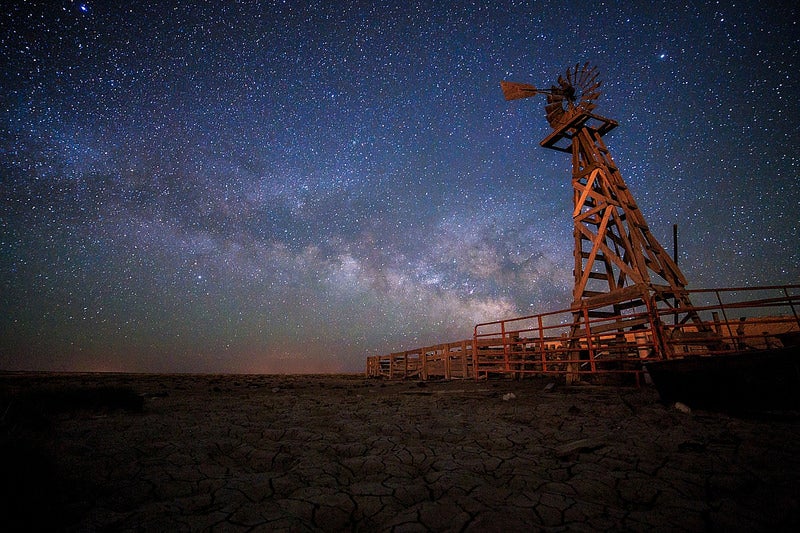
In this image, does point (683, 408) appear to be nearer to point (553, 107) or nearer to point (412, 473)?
point (412, 473)

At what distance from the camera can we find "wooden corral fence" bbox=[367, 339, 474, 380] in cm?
1291

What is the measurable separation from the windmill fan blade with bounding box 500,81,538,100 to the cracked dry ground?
441 inches

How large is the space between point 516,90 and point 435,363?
1167 centimetres

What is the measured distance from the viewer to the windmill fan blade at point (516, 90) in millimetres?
12039

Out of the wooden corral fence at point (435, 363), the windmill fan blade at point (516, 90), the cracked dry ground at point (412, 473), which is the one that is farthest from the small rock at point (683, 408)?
the windmill fan blade at point (516, 90)

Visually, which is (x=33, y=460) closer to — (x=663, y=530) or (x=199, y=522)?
(x=199, y=522)

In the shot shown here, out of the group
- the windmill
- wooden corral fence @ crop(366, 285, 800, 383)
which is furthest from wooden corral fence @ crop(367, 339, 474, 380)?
the windmill

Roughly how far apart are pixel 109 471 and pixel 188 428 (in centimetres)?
167

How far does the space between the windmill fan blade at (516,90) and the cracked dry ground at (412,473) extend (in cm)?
1120

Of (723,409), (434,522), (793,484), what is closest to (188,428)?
(434,522)

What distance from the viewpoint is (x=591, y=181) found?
9680 mm

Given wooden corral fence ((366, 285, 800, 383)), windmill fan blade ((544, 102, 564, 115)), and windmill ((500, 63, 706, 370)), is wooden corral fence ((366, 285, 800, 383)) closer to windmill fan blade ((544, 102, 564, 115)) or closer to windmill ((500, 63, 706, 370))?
windmill ((500, 63, 706, 370))

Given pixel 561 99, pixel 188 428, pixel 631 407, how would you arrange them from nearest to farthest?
pixel 188 428 < pixel 631 407 < pixel 561 99

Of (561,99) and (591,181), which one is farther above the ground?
(561,99)
